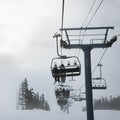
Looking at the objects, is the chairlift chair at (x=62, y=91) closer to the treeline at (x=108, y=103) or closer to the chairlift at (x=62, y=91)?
the chairlift at (x=62, y=91)

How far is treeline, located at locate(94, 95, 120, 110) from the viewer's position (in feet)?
467

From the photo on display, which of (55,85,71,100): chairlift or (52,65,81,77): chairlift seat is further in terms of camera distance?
(55,85,71,100): chairlift

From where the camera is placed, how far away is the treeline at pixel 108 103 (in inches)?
5609

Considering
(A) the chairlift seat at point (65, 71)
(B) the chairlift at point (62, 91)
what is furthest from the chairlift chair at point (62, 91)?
(A) the chairlift seat at point (65, 71)

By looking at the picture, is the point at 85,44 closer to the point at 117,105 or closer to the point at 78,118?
the point at 78,118

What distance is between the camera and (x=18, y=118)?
58719 mm

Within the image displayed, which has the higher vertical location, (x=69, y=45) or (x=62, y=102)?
(x=69, y=45)

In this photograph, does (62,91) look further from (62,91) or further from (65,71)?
(65,71)

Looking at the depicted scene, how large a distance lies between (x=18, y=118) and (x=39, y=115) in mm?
5709

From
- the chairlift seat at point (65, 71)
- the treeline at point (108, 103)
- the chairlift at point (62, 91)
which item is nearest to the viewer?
the chairlift seat at point (65, 71)

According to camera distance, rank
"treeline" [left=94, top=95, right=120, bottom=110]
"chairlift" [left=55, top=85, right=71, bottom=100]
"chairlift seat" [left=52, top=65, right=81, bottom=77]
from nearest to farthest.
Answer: "chairlift seat" [left=52, top=65, right=81, bottom=77] < "chairlift" [left=55, top=85, right=71, bottom=100] < "treeline" [left=94, top=95, right=120, bottom=110]

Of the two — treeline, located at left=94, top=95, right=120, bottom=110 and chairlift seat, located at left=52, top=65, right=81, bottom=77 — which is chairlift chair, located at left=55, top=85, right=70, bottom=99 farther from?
treeline, located at left=94, top=95, right=120, bottom=110

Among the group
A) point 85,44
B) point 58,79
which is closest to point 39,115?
point 85,44

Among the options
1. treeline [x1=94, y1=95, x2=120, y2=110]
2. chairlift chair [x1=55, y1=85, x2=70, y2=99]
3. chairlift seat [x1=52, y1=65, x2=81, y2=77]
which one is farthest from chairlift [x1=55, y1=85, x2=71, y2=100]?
treeline [x1=94, y1=95, x2=120, y2=110]
